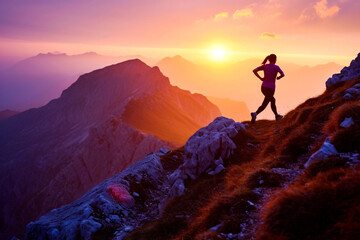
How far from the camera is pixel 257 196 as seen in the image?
755 centimetres

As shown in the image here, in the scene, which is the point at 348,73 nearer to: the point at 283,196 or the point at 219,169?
the point at 219,169

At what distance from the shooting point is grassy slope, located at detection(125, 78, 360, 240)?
465 cm

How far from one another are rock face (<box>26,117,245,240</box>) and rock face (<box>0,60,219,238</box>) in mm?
76055

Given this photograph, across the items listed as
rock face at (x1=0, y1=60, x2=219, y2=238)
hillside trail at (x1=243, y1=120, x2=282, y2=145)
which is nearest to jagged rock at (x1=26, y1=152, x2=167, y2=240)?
hillside trail at (x1=243, y1=120, x2=282, y2=145)

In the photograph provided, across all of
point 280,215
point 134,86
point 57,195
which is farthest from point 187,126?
point 280,215

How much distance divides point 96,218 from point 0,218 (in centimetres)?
16906

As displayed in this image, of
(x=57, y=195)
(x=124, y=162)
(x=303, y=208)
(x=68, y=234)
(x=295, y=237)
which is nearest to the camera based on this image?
(x=295, y=237)

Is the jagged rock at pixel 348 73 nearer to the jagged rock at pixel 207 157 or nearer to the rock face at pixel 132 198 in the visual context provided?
the rock face at pixel 132 198

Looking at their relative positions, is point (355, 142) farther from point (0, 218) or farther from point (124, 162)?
point (0, 218)

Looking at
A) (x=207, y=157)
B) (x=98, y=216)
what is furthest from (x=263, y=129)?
(x=98, y=216)

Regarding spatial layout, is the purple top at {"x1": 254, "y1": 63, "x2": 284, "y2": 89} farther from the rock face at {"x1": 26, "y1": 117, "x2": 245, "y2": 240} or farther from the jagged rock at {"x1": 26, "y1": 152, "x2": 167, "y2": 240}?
the jagged rock at {"x1": 26, "y1": 152, "x2": 167, "y2": 240}

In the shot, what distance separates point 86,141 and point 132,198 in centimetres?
11983

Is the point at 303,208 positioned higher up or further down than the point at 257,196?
higher up

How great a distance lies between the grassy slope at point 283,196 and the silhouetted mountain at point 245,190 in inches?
0.9
